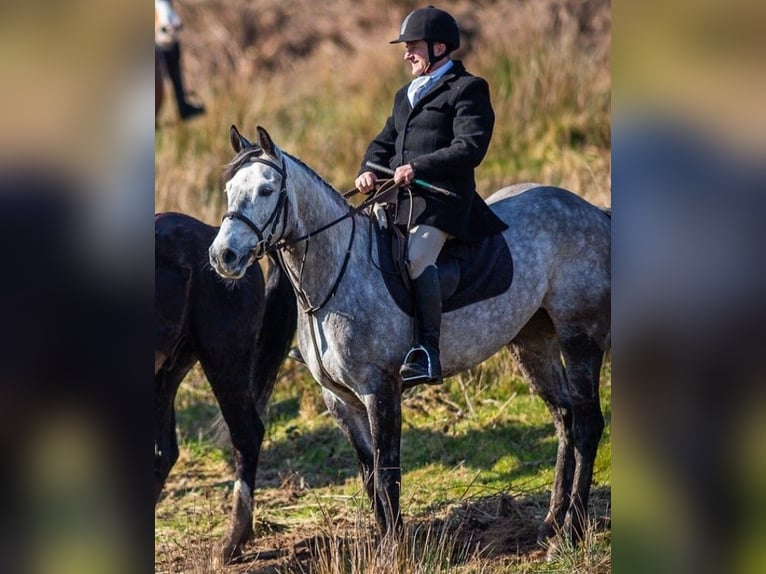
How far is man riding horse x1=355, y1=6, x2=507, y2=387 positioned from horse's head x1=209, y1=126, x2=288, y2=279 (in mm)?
608

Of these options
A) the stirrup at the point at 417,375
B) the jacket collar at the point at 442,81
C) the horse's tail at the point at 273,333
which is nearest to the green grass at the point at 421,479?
the horse's tail at the point at 273,333

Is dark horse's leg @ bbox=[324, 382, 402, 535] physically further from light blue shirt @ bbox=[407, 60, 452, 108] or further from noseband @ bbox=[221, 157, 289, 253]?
light blue shirt @ bbox=[407, 60, 452, 108]

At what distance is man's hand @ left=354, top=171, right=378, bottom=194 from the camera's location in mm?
5977

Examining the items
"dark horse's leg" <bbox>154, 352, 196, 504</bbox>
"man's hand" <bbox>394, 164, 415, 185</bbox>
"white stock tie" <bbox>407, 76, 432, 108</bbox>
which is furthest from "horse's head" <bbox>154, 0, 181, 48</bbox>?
"man's hand" <bbox>394, 164, 415, 185</bbox>

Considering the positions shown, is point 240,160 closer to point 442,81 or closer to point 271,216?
point 271,216

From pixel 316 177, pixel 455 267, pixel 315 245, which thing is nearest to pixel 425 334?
pixel 455 267

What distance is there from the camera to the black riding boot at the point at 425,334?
582cm

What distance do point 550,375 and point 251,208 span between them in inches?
94.8

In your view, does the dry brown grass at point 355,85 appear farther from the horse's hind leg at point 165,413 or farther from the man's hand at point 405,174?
the man's hand at point 405,174

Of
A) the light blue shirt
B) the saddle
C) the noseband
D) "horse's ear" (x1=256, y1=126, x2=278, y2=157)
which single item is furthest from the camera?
the light blue shirt

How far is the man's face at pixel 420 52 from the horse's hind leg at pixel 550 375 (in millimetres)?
1655
